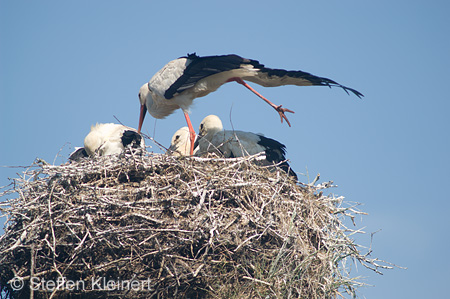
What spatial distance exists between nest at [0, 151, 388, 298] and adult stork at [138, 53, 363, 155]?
1.70 m

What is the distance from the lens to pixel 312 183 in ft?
20.8

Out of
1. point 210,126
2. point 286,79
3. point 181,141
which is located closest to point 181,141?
point 181,141

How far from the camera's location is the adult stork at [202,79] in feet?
23.0

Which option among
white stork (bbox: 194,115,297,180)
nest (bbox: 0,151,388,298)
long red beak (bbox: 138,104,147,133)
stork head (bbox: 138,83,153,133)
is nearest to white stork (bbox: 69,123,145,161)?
stork head (bbox: 138,83,153,133)

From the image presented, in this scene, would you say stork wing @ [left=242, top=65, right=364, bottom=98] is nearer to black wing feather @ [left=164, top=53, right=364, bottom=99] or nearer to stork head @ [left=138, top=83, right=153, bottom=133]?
black wing feather @ [left=164, top=53, right=364, bottom=99]

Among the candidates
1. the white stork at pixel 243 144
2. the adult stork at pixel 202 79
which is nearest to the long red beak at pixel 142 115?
the adult stork at pixel 202 79

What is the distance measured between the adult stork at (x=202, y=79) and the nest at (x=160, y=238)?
170 centimetres

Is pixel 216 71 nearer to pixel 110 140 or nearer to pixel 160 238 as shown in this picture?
pixel 110 140

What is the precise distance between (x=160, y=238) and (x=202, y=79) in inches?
116

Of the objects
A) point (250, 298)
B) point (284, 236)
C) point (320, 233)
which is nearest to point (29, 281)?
point (250, 298)

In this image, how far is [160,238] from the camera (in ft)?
16.8

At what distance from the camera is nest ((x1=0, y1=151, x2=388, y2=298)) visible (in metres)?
5.06

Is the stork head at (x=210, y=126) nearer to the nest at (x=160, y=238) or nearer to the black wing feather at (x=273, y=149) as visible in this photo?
the black wing feather at (x=273, y=149)

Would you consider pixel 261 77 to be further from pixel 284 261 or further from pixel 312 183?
pixel 284 261
